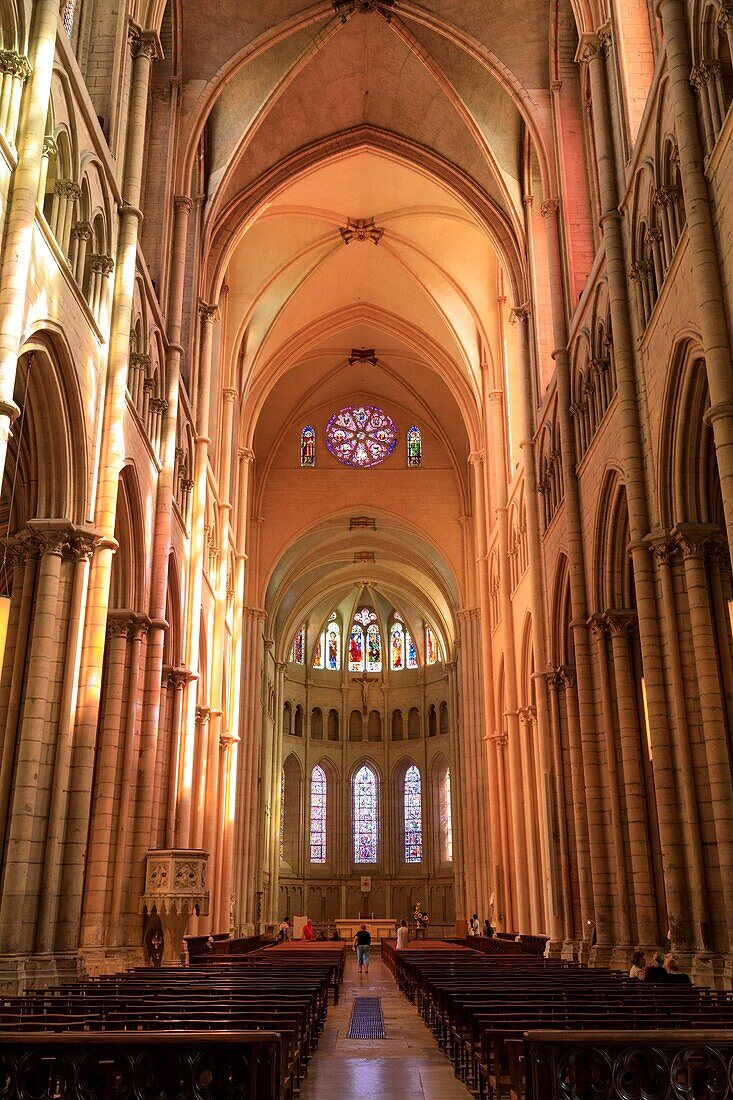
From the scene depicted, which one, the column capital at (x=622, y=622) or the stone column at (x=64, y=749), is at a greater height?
the column capital at (x=622, y=622)

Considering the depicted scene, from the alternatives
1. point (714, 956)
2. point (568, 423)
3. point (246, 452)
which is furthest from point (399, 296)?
point (714, 956)

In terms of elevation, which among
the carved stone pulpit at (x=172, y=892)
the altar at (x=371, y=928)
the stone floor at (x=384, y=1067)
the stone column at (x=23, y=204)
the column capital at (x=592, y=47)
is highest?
the column capital at (x=592, y=47)

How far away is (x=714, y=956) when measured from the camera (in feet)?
38.8

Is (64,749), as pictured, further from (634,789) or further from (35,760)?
(634,789)

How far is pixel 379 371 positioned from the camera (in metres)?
40.0

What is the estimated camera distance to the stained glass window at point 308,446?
4241 cm

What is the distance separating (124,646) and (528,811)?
1254 centimetres

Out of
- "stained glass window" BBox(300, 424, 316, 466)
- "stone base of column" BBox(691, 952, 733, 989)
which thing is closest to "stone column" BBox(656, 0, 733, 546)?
"stone base of column" BBox(691, 952, 733, 989)

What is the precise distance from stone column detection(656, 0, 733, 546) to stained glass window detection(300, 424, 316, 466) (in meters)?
29.9

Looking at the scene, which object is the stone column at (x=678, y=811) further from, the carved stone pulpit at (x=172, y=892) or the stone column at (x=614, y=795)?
the carved stone pulpit at (x=172, y=892)

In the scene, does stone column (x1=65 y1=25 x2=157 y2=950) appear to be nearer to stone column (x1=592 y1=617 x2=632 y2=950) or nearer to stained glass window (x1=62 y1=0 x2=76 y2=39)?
stained glass window (x1=62 y1=0 x2=76 y2=39)

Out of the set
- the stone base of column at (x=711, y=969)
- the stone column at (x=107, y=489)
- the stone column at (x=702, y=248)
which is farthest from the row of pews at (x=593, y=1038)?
the stone column at (x=107, y=489)

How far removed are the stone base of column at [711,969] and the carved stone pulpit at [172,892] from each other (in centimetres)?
798

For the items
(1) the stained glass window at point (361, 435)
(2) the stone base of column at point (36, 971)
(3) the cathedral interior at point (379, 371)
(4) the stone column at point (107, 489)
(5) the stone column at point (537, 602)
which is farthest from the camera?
(1) the stained glass window at point (361, 435)
